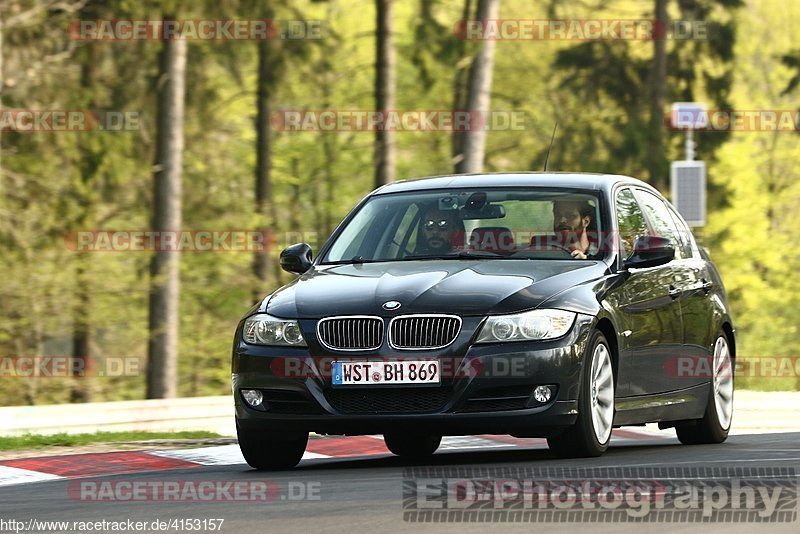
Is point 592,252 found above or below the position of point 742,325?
above

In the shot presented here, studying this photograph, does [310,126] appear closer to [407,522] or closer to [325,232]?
[325,232]

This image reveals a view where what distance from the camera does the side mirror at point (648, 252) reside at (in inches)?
411

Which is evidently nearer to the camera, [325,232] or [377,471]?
[377,471]

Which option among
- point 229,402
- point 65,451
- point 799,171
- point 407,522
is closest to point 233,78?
point 799,171

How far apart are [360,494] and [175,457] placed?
11.8 feet

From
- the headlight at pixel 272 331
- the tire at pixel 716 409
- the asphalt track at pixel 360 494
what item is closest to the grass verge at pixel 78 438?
the asphalt track at pixel 360 494

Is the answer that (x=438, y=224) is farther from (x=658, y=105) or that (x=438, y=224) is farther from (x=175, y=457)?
(x=658, y=105)

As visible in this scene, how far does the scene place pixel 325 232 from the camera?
43250 millimetres

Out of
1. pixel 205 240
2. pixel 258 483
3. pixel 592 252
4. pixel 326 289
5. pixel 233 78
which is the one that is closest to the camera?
pixel 258 483

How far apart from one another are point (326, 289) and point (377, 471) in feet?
3.70

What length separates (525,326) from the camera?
367 inches

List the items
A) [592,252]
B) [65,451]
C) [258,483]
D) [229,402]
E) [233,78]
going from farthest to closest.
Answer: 1. [233,78]
2. [229,402]
3. [65,451]
4. [592,252]
5. [258,483]
